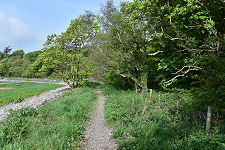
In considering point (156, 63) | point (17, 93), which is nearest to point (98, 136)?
point (156, 63)

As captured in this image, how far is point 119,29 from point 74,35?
26.3ft

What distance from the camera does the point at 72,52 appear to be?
63.3ft

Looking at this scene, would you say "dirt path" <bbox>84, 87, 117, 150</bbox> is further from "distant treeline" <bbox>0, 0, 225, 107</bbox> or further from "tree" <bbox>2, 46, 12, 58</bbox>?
"tree" <bbox>2, 46, 12, 58</bbox>

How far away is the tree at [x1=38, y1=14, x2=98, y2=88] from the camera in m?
18.1

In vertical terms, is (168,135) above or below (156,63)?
below

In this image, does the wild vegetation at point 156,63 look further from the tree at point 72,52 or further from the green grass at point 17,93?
the green grass at point 17,93

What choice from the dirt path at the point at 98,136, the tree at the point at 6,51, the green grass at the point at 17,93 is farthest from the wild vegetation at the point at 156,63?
the tree at the point at 6,51

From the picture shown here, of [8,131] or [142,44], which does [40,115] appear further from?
[142,44]

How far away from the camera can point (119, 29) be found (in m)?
13.6

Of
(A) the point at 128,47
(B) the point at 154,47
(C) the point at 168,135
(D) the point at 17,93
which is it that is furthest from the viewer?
(D) the point at 17,93

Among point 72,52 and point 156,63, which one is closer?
point 156,63

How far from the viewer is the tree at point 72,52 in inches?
714

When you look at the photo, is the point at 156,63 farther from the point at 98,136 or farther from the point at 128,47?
the point at 98,136

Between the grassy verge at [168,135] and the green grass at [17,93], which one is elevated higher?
the grassy verge at [168,135]
